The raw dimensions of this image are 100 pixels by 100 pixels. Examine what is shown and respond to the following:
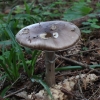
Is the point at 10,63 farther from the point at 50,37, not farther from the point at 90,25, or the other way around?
the point at 90,25

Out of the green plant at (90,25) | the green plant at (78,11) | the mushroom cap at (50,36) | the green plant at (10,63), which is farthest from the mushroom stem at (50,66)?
the green plant at (78,11)

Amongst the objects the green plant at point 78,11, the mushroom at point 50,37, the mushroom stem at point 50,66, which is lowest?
the green plant at point 78,11

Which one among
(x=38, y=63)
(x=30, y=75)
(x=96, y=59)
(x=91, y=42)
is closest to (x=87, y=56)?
(x=96, y=59)

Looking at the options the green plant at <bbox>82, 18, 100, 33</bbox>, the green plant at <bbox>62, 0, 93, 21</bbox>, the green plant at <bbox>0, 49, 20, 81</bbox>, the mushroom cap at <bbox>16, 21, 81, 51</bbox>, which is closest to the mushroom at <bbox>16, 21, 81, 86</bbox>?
the mushroom cap at <bbox>16, 21, 81, 51</bbox>

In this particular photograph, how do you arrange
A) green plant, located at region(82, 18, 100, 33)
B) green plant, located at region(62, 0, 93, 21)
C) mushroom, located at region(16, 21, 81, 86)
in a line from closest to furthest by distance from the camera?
1. mushroom, located at region(16, 21, 81, 86)
2. green plant, located at region(82, 18, 100, 33)
3. green plant, located at region(62, 0, 93, 21)

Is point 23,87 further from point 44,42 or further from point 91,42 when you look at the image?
point 91,42

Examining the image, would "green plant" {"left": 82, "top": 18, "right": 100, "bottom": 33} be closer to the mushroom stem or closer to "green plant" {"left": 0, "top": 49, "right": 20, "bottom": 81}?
the mushroom stem

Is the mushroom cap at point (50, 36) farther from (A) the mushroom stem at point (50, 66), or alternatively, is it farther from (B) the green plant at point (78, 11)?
(B) the green plant at point (78, 11)
